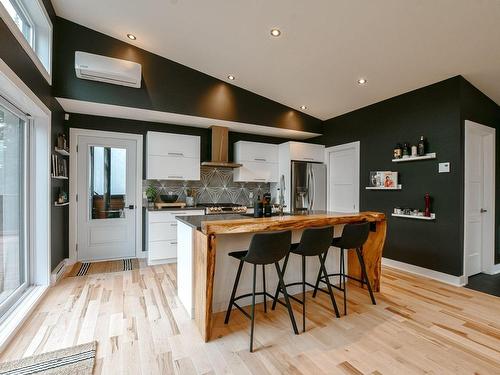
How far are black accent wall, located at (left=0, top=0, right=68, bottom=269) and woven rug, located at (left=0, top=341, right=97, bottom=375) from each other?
5.81ft

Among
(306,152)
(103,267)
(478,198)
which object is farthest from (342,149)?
(103,267)

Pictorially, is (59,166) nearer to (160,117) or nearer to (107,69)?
(107,69)

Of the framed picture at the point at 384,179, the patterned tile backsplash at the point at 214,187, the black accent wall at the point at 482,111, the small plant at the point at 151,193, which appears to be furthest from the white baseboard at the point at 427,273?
the small plant at the point at 151,193

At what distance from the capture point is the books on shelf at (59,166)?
130 inches

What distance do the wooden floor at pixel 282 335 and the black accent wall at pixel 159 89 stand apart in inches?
102

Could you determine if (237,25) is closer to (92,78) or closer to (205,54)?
(205,54)

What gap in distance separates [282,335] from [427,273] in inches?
105

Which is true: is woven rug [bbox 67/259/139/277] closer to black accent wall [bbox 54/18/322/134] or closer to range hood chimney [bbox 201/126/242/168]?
range hood chimney [bbox 201/126/242/168]

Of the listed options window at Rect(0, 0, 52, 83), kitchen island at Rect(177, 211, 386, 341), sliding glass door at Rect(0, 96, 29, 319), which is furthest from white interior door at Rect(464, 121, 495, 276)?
sliding glass door at Rect(0, 96, 29, 319)

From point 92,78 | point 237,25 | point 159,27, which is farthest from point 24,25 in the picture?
point 237,25

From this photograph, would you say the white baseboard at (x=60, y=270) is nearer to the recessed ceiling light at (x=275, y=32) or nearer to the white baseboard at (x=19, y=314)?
the white baseboard at (x=19, y=314)

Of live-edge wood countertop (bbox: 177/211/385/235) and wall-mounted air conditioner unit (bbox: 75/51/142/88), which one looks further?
wall-mounted air conditioner unit (bbox: 75/51/142/88)

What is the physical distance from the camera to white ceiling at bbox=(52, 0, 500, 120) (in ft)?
8.34

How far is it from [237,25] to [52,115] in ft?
8.47
